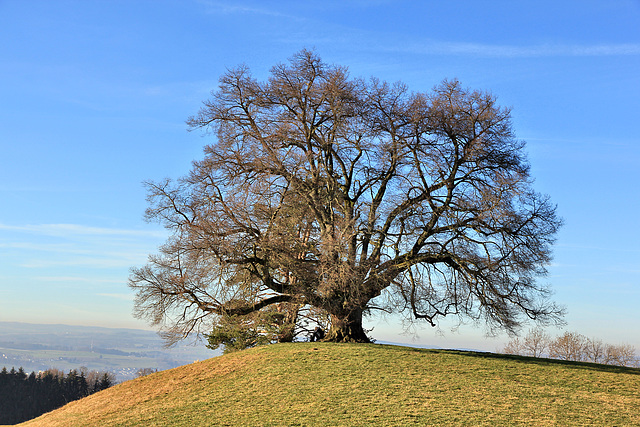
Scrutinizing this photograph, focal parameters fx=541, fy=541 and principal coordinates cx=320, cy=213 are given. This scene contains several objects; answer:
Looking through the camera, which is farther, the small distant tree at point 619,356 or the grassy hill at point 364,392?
the small distant tree at point 619,356

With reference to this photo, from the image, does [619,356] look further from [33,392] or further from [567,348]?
[33,392]

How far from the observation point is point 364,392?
1508cm

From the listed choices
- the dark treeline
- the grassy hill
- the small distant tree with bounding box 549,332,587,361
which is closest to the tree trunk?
the grassy hill

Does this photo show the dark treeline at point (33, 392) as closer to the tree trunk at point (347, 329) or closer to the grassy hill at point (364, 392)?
the tree trunk at point (347, 329)

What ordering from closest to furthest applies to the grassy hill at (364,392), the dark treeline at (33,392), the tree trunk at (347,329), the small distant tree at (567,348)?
the grassy hill at (364,392), the tree trunk at (347,329), the small distant tree at (567,348), the dark treeline at (33,392)

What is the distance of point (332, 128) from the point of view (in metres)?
23.2

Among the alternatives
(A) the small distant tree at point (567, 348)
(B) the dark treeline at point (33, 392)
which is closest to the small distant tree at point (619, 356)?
(A) the small distant tree at point (567, 348)

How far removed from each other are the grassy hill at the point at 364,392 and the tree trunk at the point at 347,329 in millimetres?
1431

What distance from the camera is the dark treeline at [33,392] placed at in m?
68.4

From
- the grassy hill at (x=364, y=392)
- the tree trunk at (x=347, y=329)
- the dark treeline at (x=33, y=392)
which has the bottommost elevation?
the dark treeline at (x=33, y=392)

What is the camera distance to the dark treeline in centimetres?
6838

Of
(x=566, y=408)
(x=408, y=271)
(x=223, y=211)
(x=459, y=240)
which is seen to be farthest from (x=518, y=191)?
(x=223, y=211)

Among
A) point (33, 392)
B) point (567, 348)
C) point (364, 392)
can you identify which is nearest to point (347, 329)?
point (364, 392)

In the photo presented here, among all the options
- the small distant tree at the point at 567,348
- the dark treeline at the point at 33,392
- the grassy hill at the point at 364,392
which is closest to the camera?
the grassy hill at the point at 364,392
